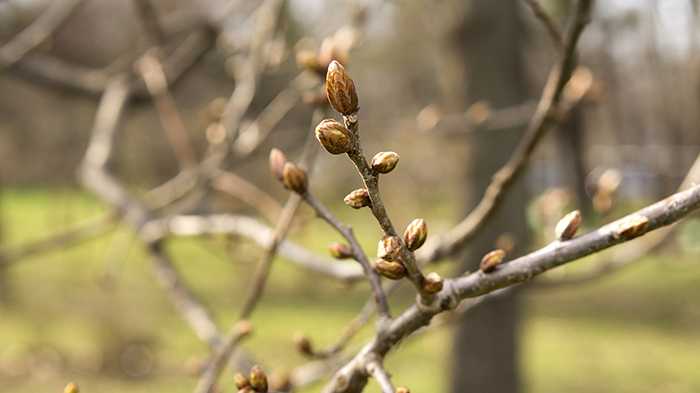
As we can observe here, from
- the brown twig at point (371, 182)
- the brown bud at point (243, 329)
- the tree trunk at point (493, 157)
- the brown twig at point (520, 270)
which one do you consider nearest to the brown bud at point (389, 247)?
the brown twig at point (371, 182)

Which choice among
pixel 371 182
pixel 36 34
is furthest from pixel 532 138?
pixel 36 34

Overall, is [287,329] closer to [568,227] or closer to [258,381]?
[258,381]

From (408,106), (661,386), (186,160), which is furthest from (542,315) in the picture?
(186,160)

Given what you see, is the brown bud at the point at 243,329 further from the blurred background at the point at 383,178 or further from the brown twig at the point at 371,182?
the brown twig at the point at 371,182

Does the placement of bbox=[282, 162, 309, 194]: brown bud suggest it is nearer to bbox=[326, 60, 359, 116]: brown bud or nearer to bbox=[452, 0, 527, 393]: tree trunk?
bbox=[326, 60, 359, 116]: brown bud

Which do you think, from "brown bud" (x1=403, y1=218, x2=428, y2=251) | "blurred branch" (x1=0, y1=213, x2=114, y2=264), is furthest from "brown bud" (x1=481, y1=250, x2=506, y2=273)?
"blurred branch" (x1=0, y1=213, x2=114, y2=264)

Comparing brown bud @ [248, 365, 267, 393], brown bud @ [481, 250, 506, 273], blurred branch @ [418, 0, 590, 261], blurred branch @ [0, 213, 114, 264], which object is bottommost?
brown bud @ [248, 365, 267, 393]
